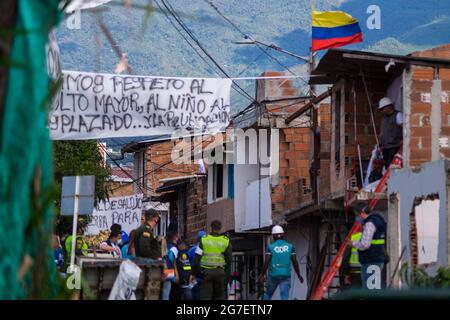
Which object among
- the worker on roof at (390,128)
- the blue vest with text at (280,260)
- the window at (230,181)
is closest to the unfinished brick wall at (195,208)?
the window at (230,181)

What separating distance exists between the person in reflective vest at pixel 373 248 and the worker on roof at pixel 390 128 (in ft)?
13.7

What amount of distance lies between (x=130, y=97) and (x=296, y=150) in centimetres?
1577

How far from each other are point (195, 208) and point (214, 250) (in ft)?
79.4

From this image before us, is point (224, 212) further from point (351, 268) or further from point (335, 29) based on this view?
point (351, 268)

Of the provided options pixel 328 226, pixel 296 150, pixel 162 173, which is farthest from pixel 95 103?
pixel 162 173

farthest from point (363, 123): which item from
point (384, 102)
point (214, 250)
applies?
point (214, 250)

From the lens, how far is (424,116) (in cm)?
1864

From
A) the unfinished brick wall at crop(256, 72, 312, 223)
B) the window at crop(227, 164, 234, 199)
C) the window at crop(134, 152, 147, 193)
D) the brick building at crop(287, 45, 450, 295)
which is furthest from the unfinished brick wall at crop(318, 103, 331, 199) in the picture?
the window at crop(134, 152, 147, 193)

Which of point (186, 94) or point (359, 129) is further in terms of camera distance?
point (359, 129)

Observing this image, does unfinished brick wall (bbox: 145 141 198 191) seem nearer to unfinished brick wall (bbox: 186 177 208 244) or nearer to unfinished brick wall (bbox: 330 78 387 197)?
unfinished brick wall (bbox: 186 177 208 244)

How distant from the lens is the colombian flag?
75.0ft
